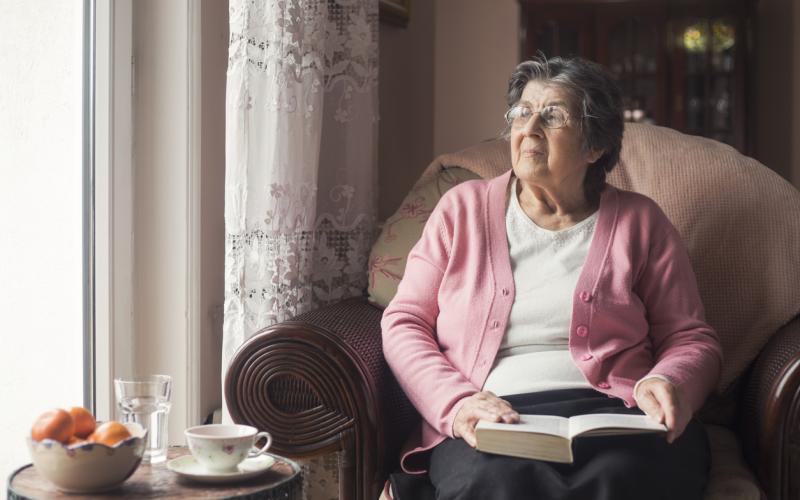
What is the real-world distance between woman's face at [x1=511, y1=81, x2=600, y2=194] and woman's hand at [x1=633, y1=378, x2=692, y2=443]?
440mm

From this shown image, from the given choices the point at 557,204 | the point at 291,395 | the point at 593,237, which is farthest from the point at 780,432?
the point at 291,395

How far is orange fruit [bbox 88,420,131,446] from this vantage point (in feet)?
3.68

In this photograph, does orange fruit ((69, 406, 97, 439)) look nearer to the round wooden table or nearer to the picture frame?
the round wooden table

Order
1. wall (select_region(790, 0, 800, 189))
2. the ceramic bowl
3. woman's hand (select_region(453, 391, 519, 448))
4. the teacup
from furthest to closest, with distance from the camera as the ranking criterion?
wall (select_region(790, 0, 800, 189)) < woman's hand (select_region(453, 391, 519, 448)) < the teacup < the ceramic bowl

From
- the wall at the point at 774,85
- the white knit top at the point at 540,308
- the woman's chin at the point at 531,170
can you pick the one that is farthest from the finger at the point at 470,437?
the wall at the point at 774,85

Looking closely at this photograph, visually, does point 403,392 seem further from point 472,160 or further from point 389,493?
point 472,160

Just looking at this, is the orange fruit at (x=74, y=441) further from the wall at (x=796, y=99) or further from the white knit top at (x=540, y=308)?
the wall at (x=796, y=99)

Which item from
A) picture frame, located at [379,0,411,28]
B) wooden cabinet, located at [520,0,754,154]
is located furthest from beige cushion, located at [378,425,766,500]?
wooden cabinet, located at [520,0,754,154]

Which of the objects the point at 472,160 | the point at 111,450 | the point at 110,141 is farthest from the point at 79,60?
the point at 111,450

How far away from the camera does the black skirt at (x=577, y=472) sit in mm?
1396

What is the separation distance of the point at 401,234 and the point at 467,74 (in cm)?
187

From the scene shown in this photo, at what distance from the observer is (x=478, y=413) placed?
151cm

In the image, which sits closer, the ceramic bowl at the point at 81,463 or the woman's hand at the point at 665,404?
the ceramic bowl at the point at 81,463

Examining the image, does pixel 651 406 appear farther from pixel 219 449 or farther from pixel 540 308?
pixel 219 449
